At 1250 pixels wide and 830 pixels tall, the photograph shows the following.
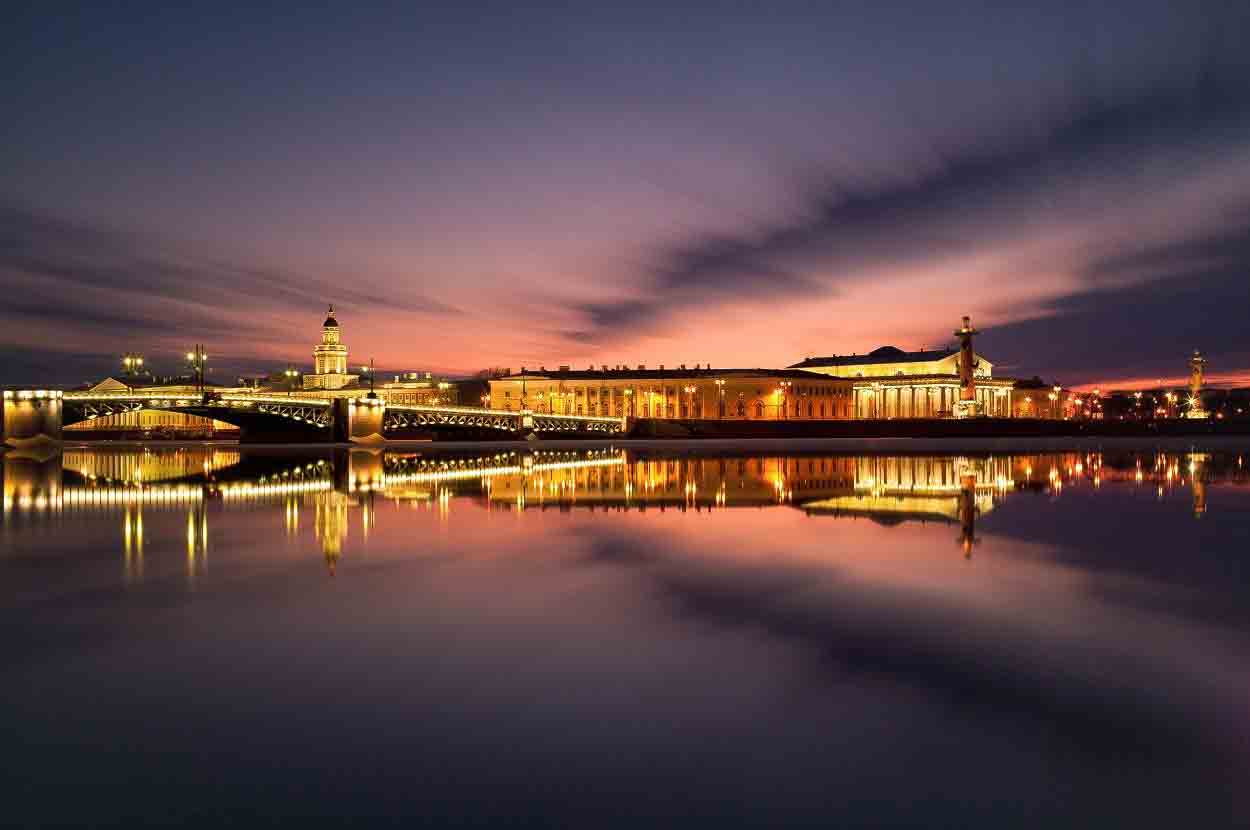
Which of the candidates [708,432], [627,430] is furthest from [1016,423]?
[627,430]

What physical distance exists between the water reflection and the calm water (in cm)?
170

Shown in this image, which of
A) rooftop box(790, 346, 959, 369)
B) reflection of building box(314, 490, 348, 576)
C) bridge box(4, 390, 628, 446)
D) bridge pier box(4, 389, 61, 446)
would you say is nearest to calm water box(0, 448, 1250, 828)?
reflection of building box(314, 490, 348, 576)

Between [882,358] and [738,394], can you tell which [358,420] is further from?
[882,358]

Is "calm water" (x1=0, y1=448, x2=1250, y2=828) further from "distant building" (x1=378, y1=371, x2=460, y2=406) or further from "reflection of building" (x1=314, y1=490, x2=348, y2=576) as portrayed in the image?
"distant building" (x1=378, y1=371, x2=460, y2=406)

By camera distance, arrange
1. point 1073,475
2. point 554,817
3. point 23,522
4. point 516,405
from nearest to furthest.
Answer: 1. point 554,817
2. point 23,522
3. point 1073,475
4. point 516,405

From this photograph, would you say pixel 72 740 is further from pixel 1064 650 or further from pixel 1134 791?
pixel 1064 650

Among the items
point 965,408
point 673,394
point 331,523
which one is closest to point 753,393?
point 673,394

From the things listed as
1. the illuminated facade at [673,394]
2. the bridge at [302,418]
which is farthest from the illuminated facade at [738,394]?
the bridge at [302,418]

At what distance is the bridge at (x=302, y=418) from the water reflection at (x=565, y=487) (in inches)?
1207

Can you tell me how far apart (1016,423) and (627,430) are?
33747 millimetres

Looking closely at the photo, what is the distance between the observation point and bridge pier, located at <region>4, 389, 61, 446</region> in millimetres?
69438

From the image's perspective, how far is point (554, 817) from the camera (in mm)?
4766

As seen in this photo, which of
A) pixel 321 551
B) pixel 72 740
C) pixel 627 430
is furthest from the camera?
pixel 627 430

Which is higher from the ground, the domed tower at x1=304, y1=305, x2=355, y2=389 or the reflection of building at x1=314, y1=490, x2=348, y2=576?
the domed tower at x1=304, y1=305, x2=355, y2=389
